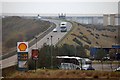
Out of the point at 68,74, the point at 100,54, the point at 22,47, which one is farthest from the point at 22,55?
the point at 100,54

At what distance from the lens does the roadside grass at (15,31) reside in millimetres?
9655

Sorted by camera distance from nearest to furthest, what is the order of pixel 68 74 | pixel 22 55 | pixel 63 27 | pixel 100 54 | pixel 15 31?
pixel 68 74 < pixel 22 55 < pixel 15 31 < pixel 100 54 < pixel 63 27

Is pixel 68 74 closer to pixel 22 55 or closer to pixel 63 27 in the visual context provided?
pixel 22 55

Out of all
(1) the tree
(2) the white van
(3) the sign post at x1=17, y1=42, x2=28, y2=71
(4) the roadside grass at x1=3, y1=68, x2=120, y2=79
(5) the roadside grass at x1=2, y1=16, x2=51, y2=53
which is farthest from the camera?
(2) the white van

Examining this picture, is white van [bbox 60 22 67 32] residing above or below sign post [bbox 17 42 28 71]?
above

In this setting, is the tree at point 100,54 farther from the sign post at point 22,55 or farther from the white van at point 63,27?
the sign post at point 22,55

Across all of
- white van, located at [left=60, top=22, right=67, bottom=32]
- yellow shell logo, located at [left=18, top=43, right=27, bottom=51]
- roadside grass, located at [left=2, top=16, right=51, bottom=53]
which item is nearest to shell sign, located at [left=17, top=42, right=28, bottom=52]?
yellow shell logo, located at [left=18, top=43, right=27, bottom=51]

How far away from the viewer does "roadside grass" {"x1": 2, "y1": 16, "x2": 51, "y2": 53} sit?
9.65m

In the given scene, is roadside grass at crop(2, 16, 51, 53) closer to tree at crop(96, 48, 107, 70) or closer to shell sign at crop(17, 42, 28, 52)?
shell sign at crop(17, 42, 28, 52)

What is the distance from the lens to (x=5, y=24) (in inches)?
445

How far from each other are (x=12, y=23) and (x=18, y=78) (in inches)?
247

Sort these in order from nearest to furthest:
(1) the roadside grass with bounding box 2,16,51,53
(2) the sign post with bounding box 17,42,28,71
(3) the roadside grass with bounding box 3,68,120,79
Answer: (3) the roadside grass with bounding box 3,68,120,79 → (2) the sign post with bounding box 17,42,28,71 → (1) the roadside grass with bounding box 2,16,51,53

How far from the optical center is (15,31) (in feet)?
35.8

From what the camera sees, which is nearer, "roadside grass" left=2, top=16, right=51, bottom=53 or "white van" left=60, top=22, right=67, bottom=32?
"roadside grass" left=2, top=16, right=51, bottom=53
